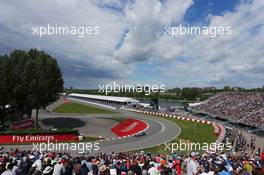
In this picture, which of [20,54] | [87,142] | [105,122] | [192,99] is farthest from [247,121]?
[192,99]

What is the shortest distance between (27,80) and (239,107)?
46468 millimetres

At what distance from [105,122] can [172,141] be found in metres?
21.8

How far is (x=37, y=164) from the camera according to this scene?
510 inches

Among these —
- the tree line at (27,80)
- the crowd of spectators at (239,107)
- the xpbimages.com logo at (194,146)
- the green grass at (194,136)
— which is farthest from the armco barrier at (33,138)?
the crowd of spectators at (239,107)

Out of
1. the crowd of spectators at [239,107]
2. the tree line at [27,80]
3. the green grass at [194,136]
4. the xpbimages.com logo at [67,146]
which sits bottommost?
the xpbimages.com logo at [67,146]

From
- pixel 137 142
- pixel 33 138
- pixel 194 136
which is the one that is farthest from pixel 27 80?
pixel 194 136

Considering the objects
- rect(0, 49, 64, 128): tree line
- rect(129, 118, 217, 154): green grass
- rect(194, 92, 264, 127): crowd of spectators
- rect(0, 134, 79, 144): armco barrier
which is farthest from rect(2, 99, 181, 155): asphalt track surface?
rect(194, 92, 264, 127): crowd of spectators

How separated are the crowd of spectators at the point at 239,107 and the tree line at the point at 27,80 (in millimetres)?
36850

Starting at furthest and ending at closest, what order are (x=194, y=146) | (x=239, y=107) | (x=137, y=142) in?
1. (x=239, y=107)
2. (x=137, y=142)
3. (x=194, y=146)

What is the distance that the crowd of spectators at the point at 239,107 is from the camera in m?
54.6

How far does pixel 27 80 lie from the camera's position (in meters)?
49.7

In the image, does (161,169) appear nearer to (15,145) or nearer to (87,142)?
(87,142)

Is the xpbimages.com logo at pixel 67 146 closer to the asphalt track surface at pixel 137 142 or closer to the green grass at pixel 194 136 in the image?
the asphalt track surface at pixel 137 142

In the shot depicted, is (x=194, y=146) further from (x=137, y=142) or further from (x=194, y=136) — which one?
(x=137, y=142)
